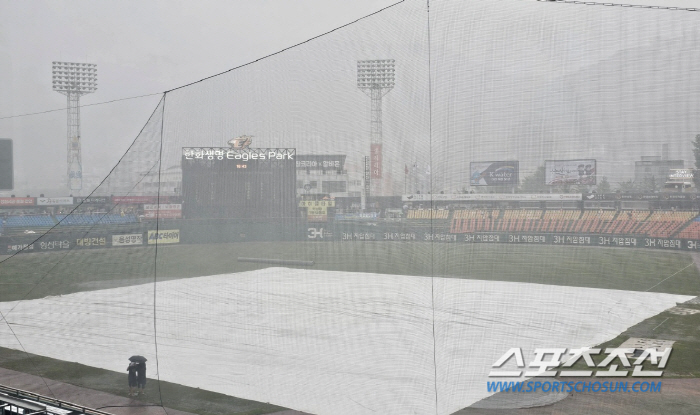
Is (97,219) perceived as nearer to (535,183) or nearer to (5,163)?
(535,183)

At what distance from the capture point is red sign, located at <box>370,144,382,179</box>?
326 cm

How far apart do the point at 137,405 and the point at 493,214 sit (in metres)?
2.95

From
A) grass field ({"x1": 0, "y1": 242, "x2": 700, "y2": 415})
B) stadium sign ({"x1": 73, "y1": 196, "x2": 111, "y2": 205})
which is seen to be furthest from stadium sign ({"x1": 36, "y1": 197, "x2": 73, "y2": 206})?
stadium sign ({"x1": 73, "y1": 196, "x2": 111, "y2": 205})

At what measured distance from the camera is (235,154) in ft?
12.9

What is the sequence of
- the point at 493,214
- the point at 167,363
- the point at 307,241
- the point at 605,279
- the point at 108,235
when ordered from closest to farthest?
the point at 605,279 < the point at 493,214 < the point at 307,241 < the point at 167,363 < the point at 108,235

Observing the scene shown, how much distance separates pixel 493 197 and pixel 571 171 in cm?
40

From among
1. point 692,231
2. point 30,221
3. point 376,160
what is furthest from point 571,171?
point 30,221

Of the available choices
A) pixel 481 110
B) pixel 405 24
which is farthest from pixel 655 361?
pixel 405 24

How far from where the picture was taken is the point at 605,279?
9.24ft

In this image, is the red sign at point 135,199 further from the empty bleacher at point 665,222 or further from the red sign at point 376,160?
the empty bleacher at point 665,222

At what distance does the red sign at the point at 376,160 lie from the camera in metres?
3.26

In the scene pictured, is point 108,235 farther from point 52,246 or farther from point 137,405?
point 137,405

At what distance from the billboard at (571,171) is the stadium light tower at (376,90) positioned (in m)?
0.92

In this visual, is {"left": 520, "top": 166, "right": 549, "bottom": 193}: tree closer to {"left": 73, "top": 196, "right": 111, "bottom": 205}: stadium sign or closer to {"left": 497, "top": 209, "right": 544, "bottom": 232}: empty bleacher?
{"left": 497, "top": 209, "right": 544, "bottom": 232}: empty bleacher
